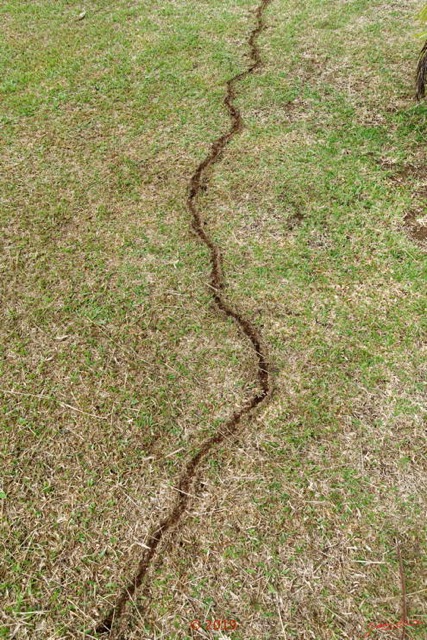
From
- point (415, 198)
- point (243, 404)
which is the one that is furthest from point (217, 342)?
point (415, 198)

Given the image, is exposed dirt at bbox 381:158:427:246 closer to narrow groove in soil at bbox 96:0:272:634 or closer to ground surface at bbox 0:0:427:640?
ground surface at bbox 0:0:427:640

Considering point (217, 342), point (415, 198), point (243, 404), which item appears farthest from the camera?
point (415, 198)

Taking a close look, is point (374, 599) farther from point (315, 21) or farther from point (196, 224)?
point (315, 21)

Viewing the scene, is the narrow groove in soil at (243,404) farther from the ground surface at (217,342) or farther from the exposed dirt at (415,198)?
the exposed dirt at (415,198)

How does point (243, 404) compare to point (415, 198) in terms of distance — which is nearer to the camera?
point (243, 404)

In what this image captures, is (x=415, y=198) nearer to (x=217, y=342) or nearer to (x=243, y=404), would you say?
(x=217, y=342)

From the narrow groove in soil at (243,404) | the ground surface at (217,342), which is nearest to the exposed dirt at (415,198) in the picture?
the ground surface at (217,342)
